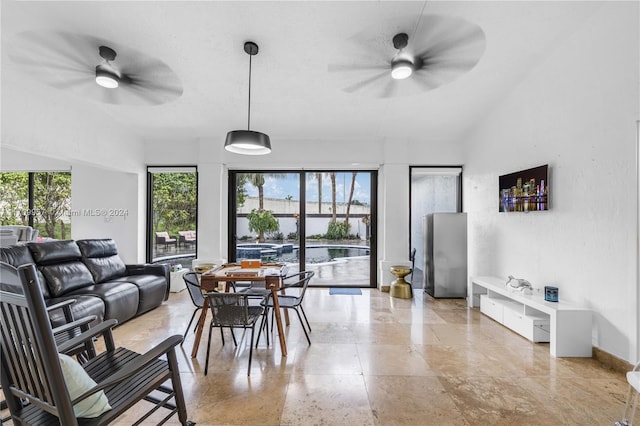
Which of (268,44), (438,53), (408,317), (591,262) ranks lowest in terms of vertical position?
(408,317)

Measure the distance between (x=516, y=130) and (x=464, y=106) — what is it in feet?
2.67

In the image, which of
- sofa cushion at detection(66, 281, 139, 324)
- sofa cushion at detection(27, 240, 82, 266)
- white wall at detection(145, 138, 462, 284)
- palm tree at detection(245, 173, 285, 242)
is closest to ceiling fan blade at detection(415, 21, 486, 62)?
white wall at detection(145, 138, 462, 284)

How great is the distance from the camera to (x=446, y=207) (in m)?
5.95

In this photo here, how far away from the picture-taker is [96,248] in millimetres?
3871

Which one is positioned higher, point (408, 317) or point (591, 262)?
point (591, 262)

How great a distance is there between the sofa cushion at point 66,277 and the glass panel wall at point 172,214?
6.51 ft

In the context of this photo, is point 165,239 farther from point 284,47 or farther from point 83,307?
point 284,47

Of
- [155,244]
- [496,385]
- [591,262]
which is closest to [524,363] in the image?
[496,385]

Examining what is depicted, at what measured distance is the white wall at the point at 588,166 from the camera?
241 centimetres

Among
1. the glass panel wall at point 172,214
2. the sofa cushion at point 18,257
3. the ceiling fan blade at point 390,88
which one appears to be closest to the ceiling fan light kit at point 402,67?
the ceiling fan blade at point 390,88

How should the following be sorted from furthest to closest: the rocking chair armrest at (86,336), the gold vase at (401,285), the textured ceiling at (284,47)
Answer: the gold vase at (401,285) < the textured ceiling at (284,47) < the rocking chair armrest at (86,336)

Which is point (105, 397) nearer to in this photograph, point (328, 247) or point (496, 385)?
point (496, 385)

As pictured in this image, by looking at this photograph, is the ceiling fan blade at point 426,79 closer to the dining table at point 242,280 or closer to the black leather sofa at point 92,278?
the dining table at point 242,280

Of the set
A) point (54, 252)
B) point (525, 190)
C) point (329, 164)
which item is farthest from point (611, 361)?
point (54, 252)
